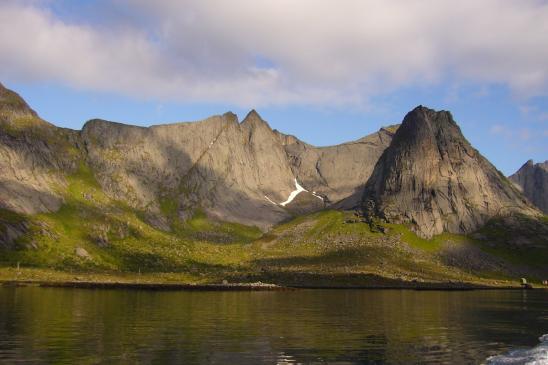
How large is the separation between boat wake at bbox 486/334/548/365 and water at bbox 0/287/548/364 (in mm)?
1332

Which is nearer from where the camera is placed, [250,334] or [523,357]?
[523,357]

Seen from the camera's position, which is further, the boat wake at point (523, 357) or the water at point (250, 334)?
the water at point (250, 334)

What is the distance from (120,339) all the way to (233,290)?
106 metres

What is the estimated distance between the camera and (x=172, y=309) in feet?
296

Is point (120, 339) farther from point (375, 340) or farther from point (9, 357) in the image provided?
point (375, 340)

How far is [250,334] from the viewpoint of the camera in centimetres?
6044

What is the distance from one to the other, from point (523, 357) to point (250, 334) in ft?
87.4

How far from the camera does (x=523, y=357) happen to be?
45.9 meters

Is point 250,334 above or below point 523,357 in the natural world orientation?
below

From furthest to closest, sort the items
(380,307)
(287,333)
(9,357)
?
1. (380,307)
2. (287,333)
3. (9,357)

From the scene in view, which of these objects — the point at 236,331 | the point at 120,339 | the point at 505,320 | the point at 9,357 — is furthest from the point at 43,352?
the point at 505,320

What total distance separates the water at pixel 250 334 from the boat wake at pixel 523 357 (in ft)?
4.37

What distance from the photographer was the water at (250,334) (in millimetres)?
46156

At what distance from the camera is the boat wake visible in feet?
143
